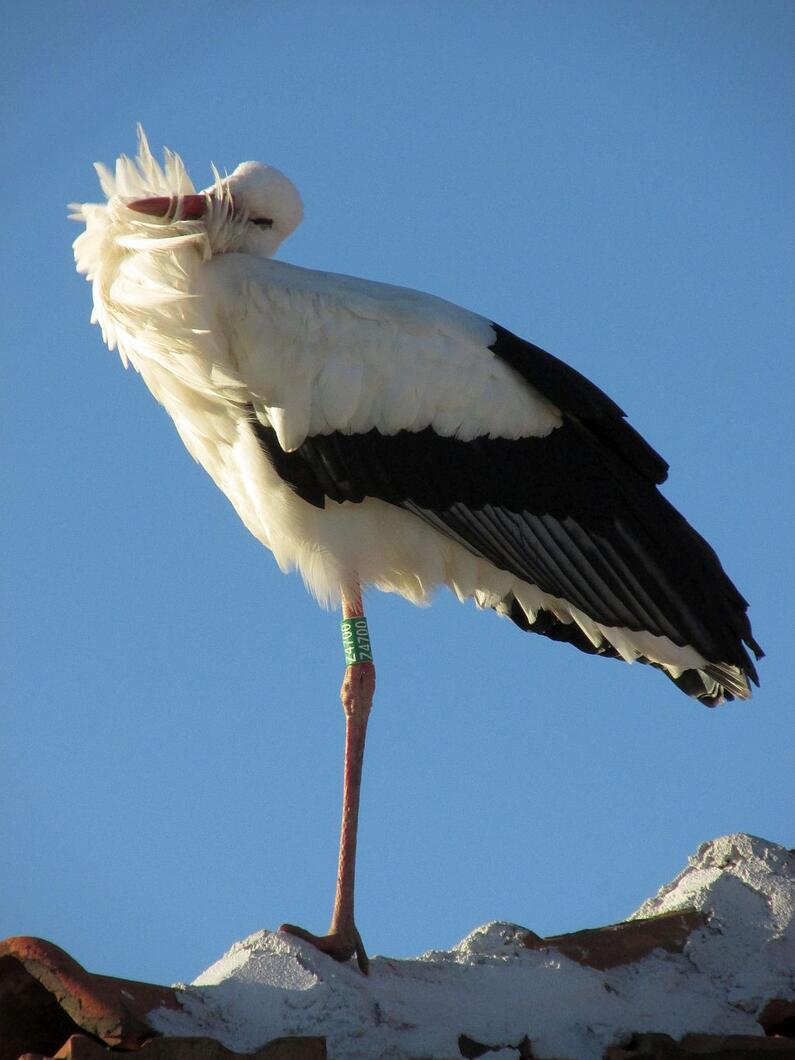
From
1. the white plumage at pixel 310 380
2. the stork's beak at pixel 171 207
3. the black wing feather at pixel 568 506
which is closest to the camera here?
the white plumage at pixel 310 380

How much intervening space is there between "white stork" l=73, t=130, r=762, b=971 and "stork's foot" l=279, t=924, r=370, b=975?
81cm

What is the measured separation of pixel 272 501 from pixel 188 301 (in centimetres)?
89

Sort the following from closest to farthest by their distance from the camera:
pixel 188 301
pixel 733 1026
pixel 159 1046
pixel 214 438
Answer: pixel 159 1046 → pixel 733 1026 → pixel 188 301 → pixel 214 438

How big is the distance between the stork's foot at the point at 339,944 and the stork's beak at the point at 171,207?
302 centimetres

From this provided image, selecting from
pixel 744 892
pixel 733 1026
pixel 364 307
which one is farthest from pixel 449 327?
pixel 733 1026

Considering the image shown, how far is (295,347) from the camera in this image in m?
6.18

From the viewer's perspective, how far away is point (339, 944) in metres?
5.38

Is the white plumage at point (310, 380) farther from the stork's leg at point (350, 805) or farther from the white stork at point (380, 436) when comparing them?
the stork's leg at point (350, 805)

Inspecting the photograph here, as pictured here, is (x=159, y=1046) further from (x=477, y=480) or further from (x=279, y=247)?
(x=279, y=247)

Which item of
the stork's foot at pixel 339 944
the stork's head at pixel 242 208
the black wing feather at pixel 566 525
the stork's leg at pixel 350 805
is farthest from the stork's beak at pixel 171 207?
the stork's foot at pixel 339 944

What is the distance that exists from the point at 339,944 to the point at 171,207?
3.13 metres

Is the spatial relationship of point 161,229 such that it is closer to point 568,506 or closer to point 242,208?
point 242,208

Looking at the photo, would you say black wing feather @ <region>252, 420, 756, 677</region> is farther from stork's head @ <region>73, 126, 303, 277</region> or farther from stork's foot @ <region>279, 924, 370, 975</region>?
stork's foot @ <region>279, 924, 370, 975</region>

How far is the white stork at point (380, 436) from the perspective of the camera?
6.26 m
